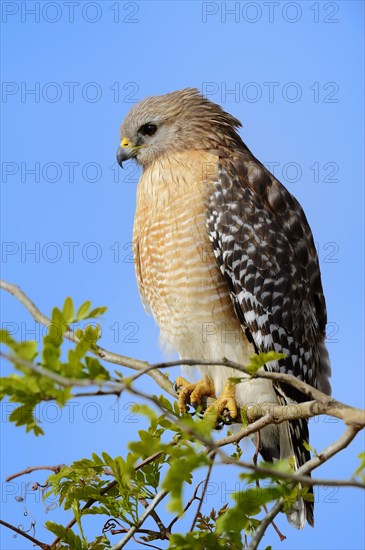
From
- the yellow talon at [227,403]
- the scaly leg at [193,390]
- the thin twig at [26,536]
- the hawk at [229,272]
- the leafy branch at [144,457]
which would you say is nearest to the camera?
the leafy branch at [144,457]

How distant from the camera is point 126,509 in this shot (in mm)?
3666

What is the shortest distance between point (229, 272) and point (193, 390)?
940mm

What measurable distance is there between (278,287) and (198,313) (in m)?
0.63

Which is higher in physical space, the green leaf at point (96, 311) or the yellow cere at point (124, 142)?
the yellow cere at point (124, 142)

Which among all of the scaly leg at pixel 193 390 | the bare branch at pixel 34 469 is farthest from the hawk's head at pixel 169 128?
the bare branch at pixel 34 469

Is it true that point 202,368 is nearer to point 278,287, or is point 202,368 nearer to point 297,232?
point 278,287

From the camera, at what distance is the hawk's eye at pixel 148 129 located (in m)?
6.44

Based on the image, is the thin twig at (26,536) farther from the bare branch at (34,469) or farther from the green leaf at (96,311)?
the green leaf at (96,311)

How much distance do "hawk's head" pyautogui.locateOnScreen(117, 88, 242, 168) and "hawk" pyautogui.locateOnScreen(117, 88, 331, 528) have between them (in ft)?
0.07

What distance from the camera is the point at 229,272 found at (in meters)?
5.59

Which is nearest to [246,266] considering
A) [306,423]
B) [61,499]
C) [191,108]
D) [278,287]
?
[278,287]

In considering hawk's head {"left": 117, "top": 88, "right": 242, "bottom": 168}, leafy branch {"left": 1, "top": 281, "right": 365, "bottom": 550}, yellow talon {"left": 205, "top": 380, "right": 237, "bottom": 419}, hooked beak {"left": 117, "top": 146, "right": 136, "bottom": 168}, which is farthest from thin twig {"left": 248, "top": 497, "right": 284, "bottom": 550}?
hooked beak {"left": 117, "top": 146, "right": 136, "bottom": 168}

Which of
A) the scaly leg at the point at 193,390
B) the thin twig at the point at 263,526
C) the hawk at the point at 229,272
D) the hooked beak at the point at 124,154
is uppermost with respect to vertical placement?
the hooked beak at the point at 124,154

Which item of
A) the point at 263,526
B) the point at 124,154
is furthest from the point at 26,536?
the point at 124,154
